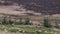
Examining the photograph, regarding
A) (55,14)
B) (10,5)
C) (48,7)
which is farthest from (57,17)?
(10,5)

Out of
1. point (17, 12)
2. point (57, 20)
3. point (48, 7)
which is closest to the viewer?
point (57, 20)

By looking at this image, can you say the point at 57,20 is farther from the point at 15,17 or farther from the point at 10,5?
the point at 10,5

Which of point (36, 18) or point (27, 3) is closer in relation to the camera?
point (36, 18)

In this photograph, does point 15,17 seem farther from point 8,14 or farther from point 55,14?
point 55,14

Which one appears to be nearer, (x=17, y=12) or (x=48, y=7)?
(x=17, y=12)

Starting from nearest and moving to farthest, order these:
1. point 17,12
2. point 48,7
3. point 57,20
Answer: point 57,20 < point 17,12 < point 48,7

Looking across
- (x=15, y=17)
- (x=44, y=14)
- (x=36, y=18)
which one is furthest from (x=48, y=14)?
(x=15, y=17)

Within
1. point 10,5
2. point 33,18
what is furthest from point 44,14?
point 10,5

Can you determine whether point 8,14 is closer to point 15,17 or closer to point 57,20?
point 15,17
